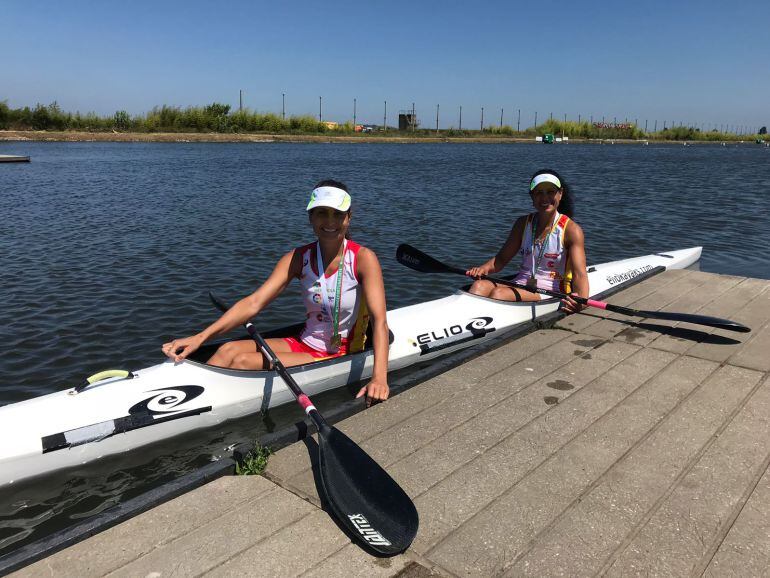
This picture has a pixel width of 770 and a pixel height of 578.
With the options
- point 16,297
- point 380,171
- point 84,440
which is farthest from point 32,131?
point 84,440

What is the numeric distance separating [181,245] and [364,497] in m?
10.5

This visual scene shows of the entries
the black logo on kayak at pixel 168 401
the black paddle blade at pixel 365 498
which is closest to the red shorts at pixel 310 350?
the black logo on kayak at pixel 168 401

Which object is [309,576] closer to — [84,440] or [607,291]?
[84,440]

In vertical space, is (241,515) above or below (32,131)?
below

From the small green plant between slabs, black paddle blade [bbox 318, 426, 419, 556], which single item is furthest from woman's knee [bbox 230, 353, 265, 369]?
black paddle blade [bbox 318, 426, 419, 556]

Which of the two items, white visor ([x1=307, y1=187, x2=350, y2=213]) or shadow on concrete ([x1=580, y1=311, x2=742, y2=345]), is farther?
shadow on concrete ([x1=580, y1=311, x2=742, y2=345])

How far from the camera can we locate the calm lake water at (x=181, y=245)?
15.3 ft

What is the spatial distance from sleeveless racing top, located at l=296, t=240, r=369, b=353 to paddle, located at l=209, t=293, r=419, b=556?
1.26 metres

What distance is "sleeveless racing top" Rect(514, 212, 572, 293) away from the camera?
5.94m

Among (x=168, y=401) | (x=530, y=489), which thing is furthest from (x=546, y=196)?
(x=168, y=401)

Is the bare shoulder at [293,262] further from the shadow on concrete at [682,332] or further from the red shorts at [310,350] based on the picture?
the shadow on concrete at [682,332]

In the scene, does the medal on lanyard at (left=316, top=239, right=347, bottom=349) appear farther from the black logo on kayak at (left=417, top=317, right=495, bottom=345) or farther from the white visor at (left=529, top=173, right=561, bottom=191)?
the white visor at (left=529, top=173, right=561, bottom=191)

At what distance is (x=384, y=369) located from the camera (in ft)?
12.2

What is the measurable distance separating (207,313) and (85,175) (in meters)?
20.9
